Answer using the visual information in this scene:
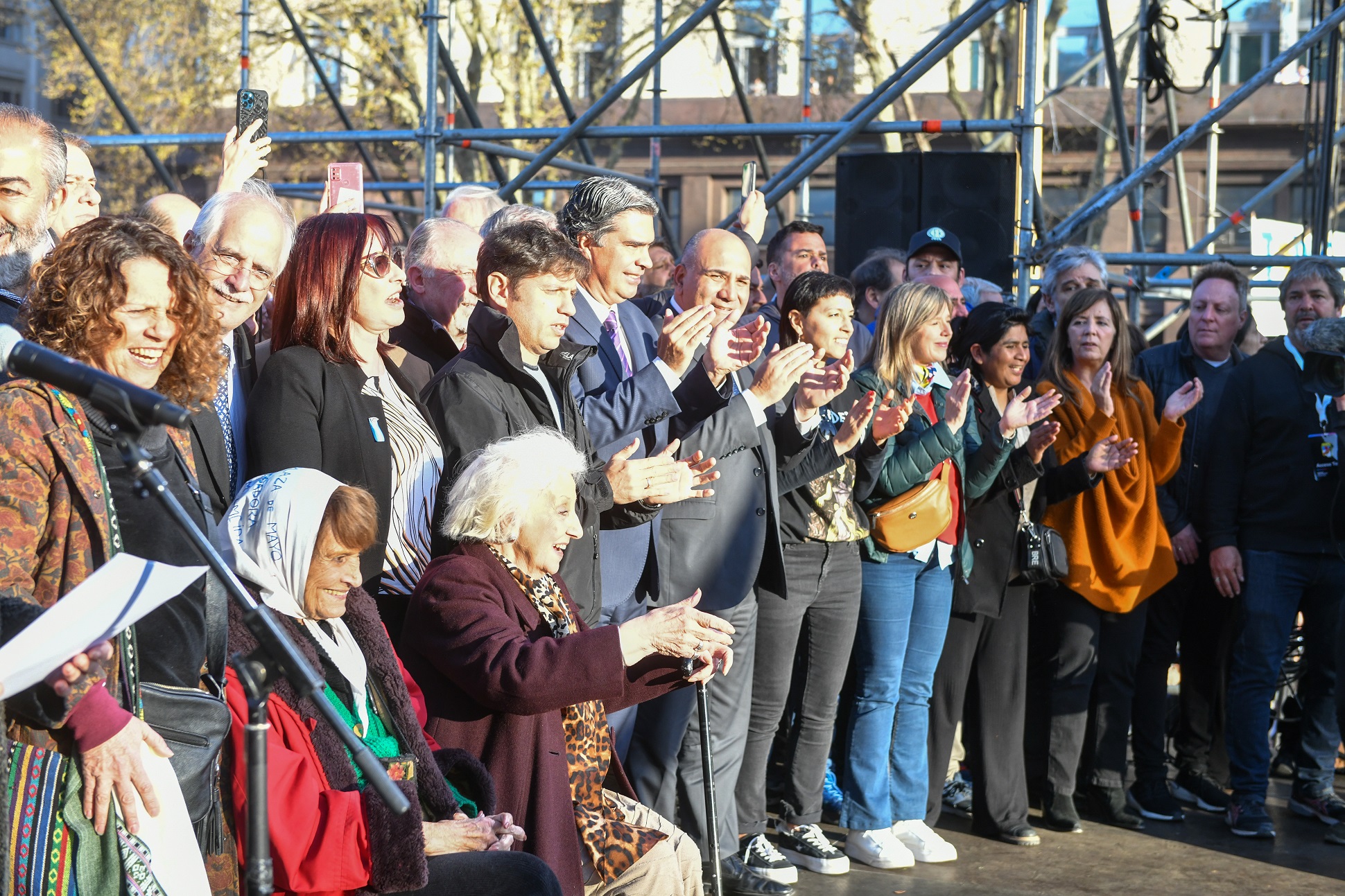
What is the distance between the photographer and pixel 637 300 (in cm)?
559

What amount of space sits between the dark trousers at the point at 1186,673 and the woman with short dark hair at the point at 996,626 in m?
0.68

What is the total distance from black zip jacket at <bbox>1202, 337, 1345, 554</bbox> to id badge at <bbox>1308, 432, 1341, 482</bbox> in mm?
17

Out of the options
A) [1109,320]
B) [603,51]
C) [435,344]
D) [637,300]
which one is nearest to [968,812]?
[1109,320]

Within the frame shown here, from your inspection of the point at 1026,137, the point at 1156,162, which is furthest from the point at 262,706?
the point at 1156,162

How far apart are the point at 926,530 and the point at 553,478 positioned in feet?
6.65

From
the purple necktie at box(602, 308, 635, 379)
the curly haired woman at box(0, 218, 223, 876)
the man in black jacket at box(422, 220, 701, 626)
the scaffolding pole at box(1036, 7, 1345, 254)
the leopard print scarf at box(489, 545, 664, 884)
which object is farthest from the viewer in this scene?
the scaffolding pole at box(1036, 7, 1345, 254)

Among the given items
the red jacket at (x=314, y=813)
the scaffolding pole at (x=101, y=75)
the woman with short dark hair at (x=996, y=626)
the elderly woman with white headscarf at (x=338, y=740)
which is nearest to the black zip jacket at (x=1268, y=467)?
the woman with short dark hair at (x=996, y=626)

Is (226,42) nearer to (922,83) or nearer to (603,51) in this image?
(603,51)

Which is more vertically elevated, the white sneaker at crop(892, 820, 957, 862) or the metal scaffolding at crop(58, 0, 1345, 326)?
the metal scaffolding at crop(58, 0, 1345, 326)

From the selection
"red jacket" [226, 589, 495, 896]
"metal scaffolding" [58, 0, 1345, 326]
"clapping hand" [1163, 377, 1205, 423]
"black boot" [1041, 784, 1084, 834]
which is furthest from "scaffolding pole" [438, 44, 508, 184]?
"red jacket" [226, 589, 495, 896]

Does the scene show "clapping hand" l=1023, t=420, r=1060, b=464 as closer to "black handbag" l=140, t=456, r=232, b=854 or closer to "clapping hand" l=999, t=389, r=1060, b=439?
"clapping hand" l=999, t=389, r=1060, b=439

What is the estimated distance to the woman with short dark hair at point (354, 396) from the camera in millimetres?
3643

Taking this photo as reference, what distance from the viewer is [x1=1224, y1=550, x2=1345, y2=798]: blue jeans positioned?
19.3ft

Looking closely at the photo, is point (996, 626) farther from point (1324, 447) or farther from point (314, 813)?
point (314, 813)
